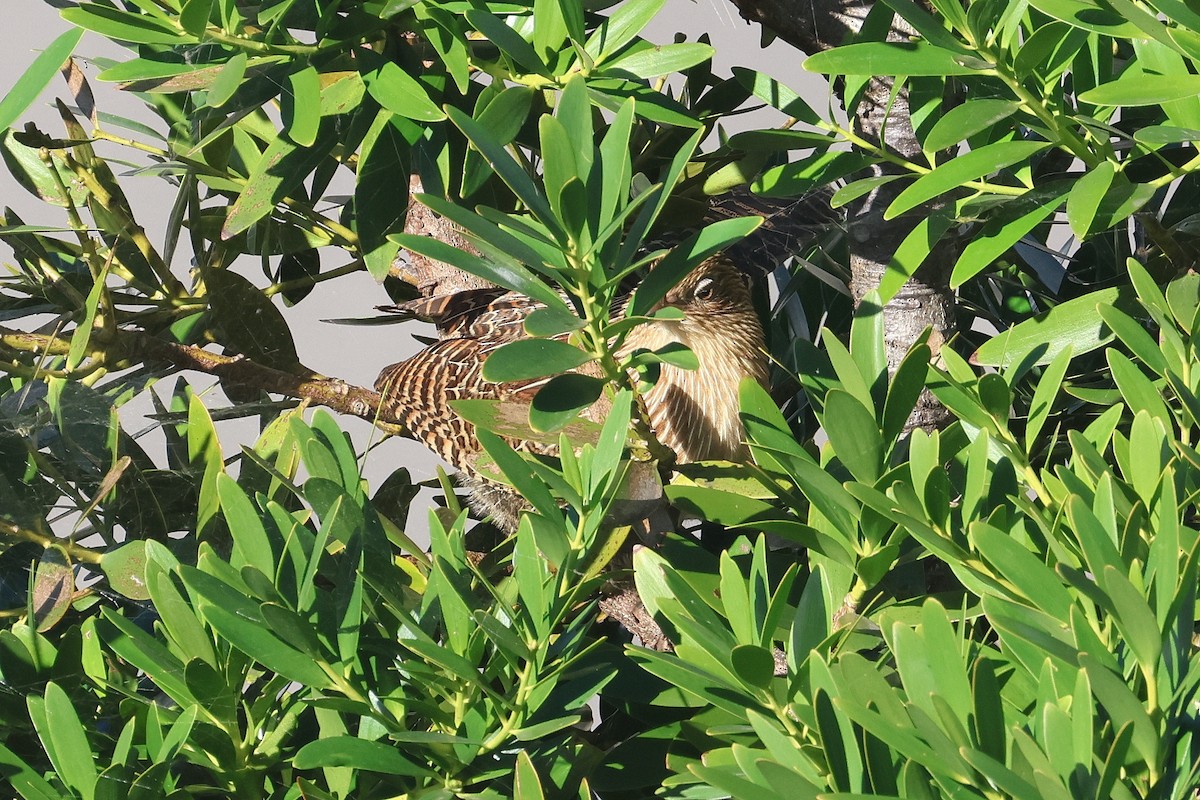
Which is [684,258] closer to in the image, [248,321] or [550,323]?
[550,323]

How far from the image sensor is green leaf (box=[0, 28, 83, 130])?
1.03ft

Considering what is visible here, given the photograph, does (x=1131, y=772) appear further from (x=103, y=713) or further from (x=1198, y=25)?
(x=103, y=713)

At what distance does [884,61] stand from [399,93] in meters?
0.15

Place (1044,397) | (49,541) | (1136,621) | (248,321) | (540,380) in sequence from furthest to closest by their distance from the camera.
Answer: (540,380), (248,321), (49,541), (1044,397), (1136,621)

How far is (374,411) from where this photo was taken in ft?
1.65

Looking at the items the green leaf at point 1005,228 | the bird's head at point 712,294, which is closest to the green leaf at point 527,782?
the green leaf at point 1005,228

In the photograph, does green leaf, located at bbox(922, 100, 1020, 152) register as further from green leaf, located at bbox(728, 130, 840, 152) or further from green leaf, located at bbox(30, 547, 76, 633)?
green leaf, located at bbox(30, 547, 76, 633)

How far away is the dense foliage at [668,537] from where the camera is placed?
0.21 metres

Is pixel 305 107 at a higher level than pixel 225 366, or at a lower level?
higher

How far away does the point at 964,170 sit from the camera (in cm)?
32

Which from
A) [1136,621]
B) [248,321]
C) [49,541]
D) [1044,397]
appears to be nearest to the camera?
[1136,621]

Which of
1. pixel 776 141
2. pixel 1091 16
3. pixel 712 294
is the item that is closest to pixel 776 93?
pixel 776 141

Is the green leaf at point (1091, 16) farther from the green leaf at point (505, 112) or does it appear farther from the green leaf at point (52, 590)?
the green leaf at point (52, 590)

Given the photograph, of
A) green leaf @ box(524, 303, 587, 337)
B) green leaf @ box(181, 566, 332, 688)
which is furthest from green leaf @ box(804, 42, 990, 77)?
green leaf @ box(181, 566, 332, 688)
